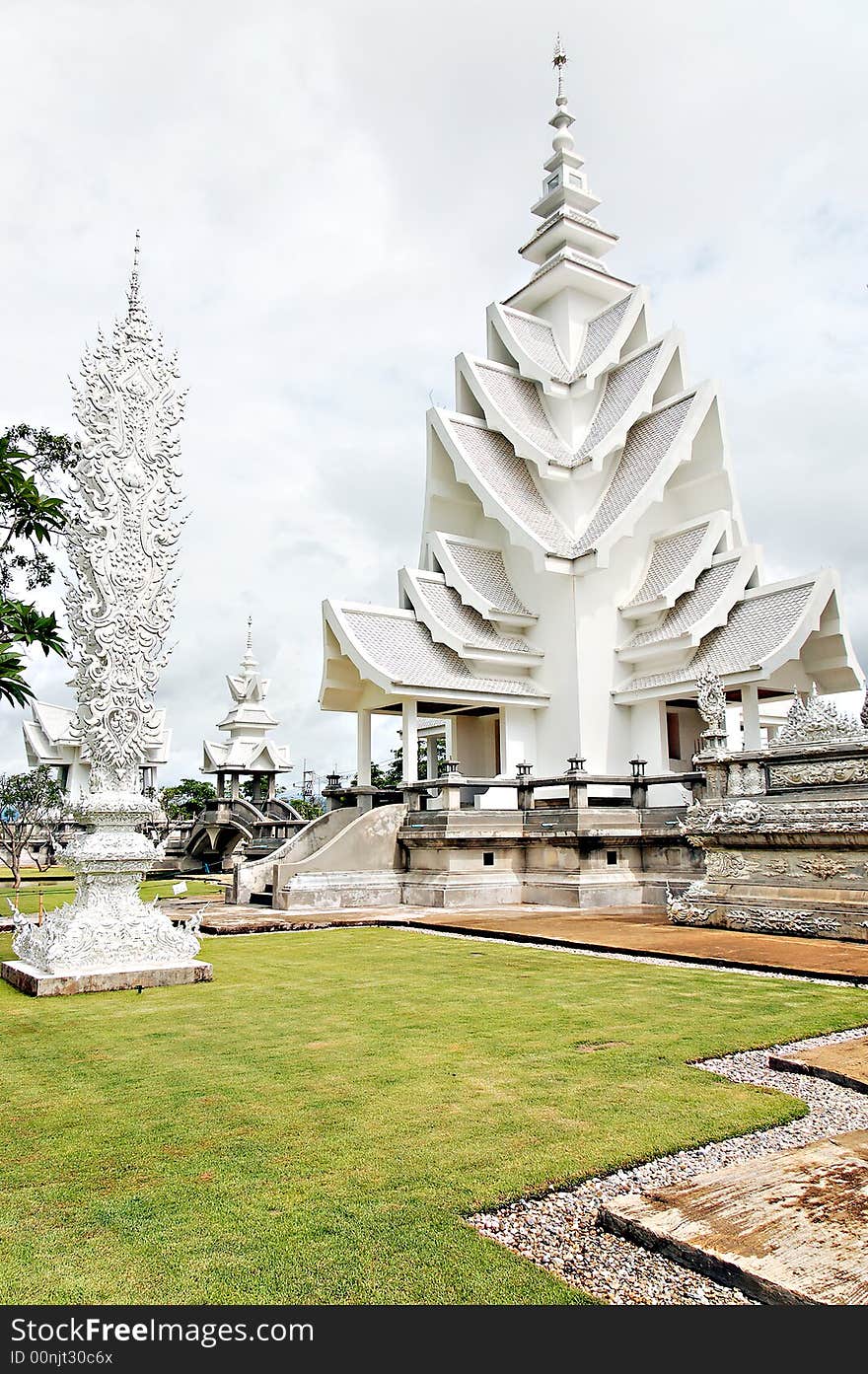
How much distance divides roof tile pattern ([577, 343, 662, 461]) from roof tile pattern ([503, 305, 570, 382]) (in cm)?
121

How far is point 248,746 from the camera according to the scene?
38.6 metres

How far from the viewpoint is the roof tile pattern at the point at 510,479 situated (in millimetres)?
21812

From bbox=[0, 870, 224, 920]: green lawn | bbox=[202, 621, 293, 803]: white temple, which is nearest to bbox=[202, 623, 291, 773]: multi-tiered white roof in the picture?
bbox=[202, 621, 293, 803]: white temple

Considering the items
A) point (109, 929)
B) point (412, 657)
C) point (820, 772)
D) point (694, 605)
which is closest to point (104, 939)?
point (109, 929)

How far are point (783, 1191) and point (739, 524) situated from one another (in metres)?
21.4

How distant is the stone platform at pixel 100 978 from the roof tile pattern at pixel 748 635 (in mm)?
13705

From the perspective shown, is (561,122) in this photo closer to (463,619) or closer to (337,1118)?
(463,619)

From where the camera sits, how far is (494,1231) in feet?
9.20

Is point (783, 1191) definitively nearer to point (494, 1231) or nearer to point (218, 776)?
point (494, 1231)

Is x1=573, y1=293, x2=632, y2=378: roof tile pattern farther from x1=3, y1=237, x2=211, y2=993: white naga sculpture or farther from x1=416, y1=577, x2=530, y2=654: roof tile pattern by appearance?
x1=3, y1=237, x2=211, y2=993: white naga sculpture

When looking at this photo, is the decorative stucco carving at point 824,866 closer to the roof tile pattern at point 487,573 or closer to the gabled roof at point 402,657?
the gabled roof at point 402,657

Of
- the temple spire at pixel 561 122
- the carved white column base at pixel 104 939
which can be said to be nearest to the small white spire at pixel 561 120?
the temple spire at pixel 561 122

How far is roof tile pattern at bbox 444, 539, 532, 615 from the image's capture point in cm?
2197

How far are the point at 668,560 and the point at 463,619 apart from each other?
5297mm
